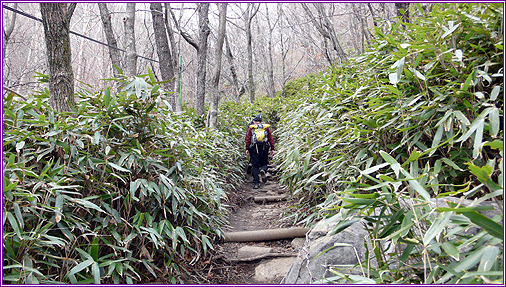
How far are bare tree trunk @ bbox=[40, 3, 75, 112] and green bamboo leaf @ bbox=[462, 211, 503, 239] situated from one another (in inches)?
114

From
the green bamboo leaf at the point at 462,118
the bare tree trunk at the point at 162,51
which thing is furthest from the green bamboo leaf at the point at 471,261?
the bare tree trunk at the point at 162,51

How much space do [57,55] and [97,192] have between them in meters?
1.41

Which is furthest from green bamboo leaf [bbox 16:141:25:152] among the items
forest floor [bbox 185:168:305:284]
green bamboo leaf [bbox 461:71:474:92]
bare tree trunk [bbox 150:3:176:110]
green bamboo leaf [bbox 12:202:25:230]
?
bare tree trunk [bbox 150:3:176:110]

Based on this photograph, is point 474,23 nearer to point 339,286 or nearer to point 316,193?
point 339,286

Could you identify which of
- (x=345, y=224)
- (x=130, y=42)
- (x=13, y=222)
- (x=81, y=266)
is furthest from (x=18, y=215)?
(x=130, y=42)

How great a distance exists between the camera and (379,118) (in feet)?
7.13

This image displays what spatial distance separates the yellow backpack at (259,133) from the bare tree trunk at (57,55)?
4.12 m

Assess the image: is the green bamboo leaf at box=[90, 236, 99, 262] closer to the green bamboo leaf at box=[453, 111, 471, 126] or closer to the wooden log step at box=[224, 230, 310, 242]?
the wooden log step at box=[224, 230, 310, 242]

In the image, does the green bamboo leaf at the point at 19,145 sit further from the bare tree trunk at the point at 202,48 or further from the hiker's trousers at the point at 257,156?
the hiker's trousers at the point at 257,156

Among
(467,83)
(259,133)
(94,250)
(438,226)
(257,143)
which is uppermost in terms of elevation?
(467,83)

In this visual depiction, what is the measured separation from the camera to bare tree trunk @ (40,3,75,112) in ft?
8.16

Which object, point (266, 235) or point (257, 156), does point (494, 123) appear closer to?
point (266, 235)

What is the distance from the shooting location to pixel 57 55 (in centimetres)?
252

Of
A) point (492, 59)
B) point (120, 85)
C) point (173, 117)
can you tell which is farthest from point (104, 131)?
point (492, 59)
